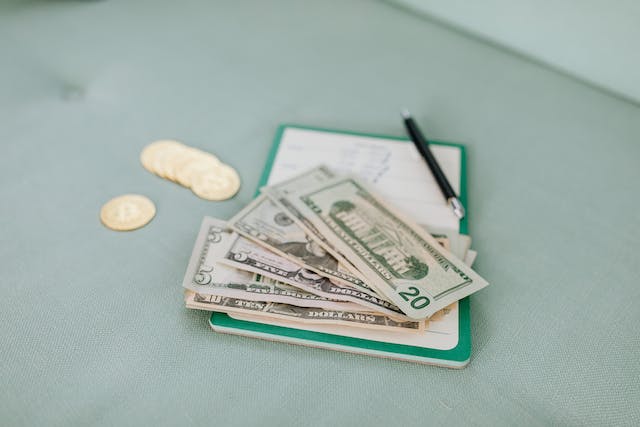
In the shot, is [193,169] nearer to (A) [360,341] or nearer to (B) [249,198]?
(B) [249,198]

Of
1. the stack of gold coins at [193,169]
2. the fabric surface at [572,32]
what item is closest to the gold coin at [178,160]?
the stack of gold coins at [193,169]

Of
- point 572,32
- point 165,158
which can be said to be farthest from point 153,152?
point 572,32

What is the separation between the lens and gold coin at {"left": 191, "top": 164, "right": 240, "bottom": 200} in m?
0.76

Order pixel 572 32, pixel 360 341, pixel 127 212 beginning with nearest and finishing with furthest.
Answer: pixel 360 341, pixel 127 212, pixel 572 32

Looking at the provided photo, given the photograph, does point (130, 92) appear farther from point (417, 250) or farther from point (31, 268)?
point (417, 250)

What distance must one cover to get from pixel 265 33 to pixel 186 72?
18 centimetres

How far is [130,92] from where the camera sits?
931mm

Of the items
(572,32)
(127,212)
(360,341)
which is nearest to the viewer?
(360,341)

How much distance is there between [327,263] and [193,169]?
0.87ft

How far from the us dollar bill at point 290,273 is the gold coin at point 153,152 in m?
0.21

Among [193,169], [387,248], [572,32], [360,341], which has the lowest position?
[360,341]

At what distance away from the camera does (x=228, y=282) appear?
640 millimetres

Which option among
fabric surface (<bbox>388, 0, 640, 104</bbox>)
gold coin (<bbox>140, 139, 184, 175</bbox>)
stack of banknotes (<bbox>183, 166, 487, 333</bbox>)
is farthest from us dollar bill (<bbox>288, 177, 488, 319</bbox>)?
fabric surface (<bbox>388, 0, 640, 104</bbox>)

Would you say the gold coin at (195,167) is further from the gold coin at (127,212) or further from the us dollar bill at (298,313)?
the us dollar bill at (298,313)
